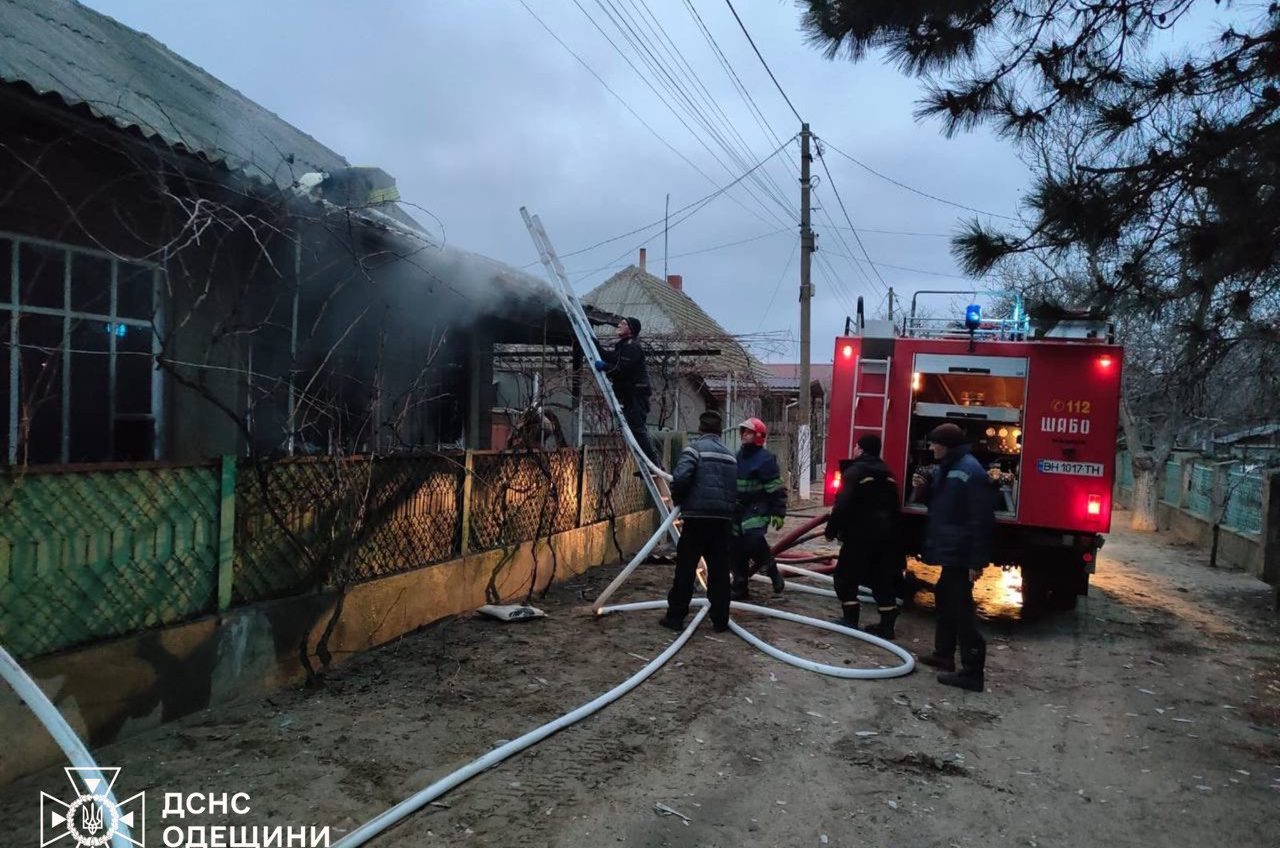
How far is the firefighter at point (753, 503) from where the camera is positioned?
25.8ft

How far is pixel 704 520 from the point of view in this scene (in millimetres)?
6605

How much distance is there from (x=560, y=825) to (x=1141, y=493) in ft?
59.0

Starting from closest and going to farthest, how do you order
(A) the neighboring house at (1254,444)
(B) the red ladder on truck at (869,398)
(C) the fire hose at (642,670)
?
(C) the fire hose at (642,670) < (B) the red ladder on truck at (869,398) < (A) the neighboring house at (1254,444)

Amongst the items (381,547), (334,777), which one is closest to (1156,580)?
(381,547)

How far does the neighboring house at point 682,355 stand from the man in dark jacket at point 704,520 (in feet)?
15.4

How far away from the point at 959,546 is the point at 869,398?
255 centimetres

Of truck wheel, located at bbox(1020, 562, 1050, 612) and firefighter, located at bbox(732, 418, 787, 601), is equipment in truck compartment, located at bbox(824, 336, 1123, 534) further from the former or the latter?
firefighter, located at bbox(732, 418, 787, 601)

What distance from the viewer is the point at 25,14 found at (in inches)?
239

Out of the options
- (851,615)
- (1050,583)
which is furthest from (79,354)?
(1050,583)

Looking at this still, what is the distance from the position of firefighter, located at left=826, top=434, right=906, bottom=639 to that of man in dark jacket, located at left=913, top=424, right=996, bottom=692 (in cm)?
57

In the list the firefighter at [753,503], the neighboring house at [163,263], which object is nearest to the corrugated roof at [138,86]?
the neighboring house at [163,263]

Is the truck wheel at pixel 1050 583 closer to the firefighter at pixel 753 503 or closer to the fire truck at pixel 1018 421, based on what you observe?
the fire truck at pixel 1018 421

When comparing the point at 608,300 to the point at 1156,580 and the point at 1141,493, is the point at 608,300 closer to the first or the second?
the point at 1141,493

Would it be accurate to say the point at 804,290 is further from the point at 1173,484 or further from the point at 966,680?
the point at 966,680
